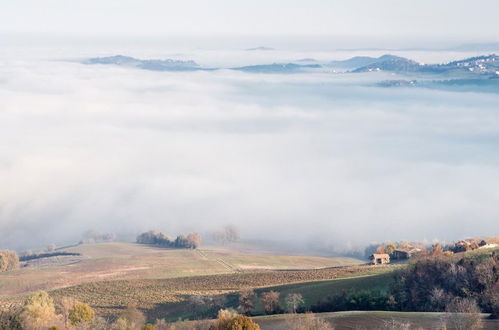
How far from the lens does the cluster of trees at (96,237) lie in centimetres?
13975

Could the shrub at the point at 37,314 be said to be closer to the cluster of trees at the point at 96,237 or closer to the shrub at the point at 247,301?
the shrub at the point at 247,301

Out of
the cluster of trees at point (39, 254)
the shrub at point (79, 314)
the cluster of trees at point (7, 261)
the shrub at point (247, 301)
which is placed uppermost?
the shrub at point (79, 314)

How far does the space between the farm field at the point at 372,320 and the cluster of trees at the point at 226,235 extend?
274 feet

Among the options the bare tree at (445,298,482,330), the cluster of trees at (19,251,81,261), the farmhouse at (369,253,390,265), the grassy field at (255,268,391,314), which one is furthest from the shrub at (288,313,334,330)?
the cluster of trees at (19,251,81,261)

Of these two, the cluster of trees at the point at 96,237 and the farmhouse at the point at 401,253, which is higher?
the farmhouse at the point at 401,253

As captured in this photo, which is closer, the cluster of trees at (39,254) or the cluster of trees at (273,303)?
the cluster of trees at (273,303)

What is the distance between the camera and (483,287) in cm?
5244

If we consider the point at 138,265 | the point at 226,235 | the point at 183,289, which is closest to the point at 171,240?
the point at 226,235

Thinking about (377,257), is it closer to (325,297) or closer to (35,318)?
(325,297)

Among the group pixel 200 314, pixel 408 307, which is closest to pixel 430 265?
pixel 408 307

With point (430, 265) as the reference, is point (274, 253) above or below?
below

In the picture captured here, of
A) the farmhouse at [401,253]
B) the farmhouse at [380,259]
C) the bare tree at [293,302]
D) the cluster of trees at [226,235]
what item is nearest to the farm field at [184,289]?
the bare tree at [293,302]

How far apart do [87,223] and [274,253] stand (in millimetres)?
56833

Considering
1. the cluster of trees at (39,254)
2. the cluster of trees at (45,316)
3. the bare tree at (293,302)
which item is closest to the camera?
the cluster of trees at (45,316)
